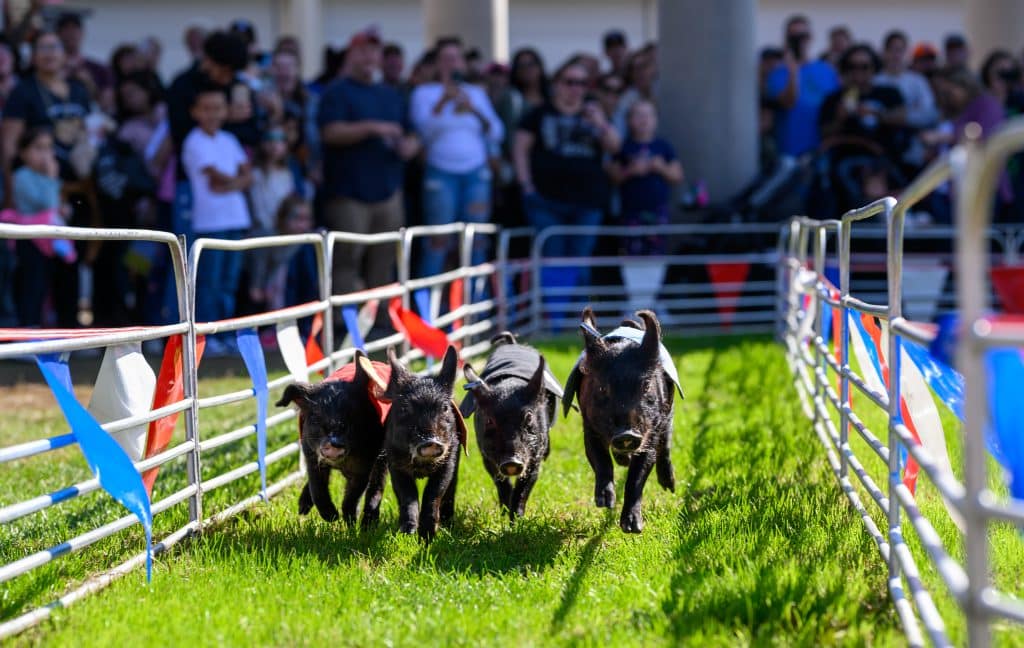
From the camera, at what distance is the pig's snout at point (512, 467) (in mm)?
4891

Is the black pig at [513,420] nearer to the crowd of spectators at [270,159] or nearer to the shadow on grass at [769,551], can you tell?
the shadow on grass at [769,551]

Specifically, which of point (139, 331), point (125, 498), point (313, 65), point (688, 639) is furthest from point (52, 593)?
point (313, 65)

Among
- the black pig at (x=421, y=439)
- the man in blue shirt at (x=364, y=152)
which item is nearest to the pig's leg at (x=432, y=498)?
the black pig at (x=421, y=439)

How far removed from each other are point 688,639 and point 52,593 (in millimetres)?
2093

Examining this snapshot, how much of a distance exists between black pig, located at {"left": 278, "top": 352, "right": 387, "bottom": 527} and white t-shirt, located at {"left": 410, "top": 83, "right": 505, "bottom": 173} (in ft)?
21.8

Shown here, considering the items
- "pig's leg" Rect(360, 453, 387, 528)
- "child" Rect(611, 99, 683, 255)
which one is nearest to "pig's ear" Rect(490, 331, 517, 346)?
"pig's leg" Rect(360, 453, 387, 528)

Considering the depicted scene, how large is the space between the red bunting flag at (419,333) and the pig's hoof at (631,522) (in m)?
2.91

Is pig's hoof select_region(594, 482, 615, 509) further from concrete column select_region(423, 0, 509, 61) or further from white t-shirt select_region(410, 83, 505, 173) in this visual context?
concrete column select_region(423, 0, 509, 61)

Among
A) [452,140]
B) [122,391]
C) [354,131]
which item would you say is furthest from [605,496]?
[452,140]

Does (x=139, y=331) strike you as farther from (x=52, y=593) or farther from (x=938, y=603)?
(x=938, y=603)

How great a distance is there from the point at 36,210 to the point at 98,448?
7.43 m

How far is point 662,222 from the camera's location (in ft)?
44.0

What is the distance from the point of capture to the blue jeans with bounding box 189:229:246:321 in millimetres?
10055

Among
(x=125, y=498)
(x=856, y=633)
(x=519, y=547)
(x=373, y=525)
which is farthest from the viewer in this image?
(x=373, y=525)
